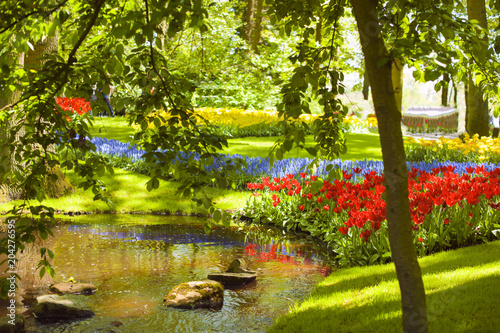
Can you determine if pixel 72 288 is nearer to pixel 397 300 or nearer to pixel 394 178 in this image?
pixel 397 300

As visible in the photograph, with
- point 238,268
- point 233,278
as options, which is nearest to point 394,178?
point 233,278

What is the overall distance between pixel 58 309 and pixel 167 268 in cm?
177

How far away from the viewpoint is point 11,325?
3.85m

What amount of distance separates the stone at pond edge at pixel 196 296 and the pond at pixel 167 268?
0.08 meters

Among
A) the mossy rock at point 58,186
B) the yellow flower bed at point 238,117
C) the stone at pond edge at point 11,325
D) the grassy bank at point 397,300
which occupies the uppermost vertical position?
Result: the yellow flower bed at point 238,117

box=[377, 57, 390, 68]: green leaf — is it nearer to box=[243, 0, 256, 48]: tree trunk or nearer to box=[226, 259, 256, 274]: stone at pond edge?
box=[226, 259, 256, 274]: stone at pond edge

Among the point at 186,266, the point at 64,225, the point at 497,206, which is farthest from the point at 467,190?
the point at 64,225

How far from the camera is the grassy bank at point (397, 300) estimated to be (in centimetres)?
345

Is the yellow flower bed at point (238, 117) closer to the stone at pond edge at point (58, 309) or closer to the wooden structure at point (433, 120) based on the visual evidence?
the stone at pond edge at point (58, 309)

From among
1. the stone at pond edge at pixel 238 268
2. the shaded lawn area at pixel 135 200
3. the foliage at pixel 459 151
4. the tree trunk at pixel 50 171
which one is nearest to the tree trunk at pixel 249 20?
the foliage at pixel 459 151

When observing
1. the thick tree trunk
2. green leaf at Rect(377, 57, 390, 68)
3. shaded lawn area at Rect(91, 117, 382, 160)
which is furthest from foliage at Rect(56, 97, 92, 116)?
green leaf at Rect(377, 57, 390, 68)

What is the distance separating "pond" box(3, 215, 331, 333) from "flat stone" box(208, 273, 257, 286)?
0.31 feet

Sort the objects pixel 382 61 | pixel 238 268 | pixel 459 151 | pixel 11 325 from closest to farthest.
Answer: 1. pixel 382 61
2. pixel 11 325
3. pixel 238 268
4. pixel 459 151

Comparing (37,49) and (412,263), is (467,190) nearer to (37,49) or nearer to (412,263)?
(412,263)
